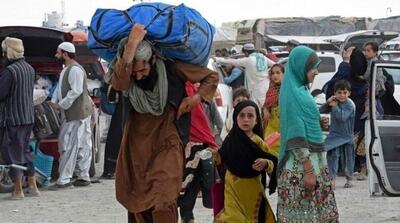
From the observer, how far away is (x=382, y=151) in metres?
8.01

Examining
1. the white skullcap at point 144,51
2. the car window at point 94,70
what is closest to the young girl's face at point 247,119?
the white skullcap at point 144,51

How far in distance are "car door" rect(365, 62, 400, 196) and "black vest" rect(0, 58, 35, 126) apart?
12.6 ft

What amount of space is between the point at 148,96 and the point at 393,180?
300 centimetres

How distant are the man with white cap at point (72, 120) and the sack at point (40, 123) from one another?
0.18 metres

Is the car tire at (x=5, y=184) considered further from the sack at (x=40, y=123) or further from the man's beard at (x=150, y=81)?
the man's beard at (x=150, y=81)

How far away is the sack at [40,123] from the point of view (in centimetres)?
1073

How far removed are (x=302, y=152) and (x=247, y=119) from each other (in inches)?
25.8

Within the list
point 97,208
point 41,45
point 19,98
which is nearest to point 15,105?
point 19,98

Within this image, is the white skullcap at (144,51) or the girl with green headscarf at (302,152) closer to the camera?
the white skullcap at (144,51)

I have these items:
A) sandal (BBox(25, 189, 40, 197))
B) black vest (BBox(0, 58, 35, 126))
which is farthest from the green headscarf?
sandal (BBox(25, 189, 40, 197))

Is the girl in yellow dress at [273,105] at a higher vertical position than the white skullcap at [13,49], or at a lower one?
lower

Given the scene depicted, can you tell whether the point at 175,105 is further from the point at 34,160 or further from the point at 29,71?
the point at 34,160

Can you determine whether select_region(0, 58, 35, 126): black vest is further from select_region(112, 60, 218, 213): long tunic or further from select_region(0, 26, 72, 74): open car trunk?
select_region(112, 60, 218, 213): long tunic

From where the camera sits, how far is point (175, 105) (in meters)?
6.05
